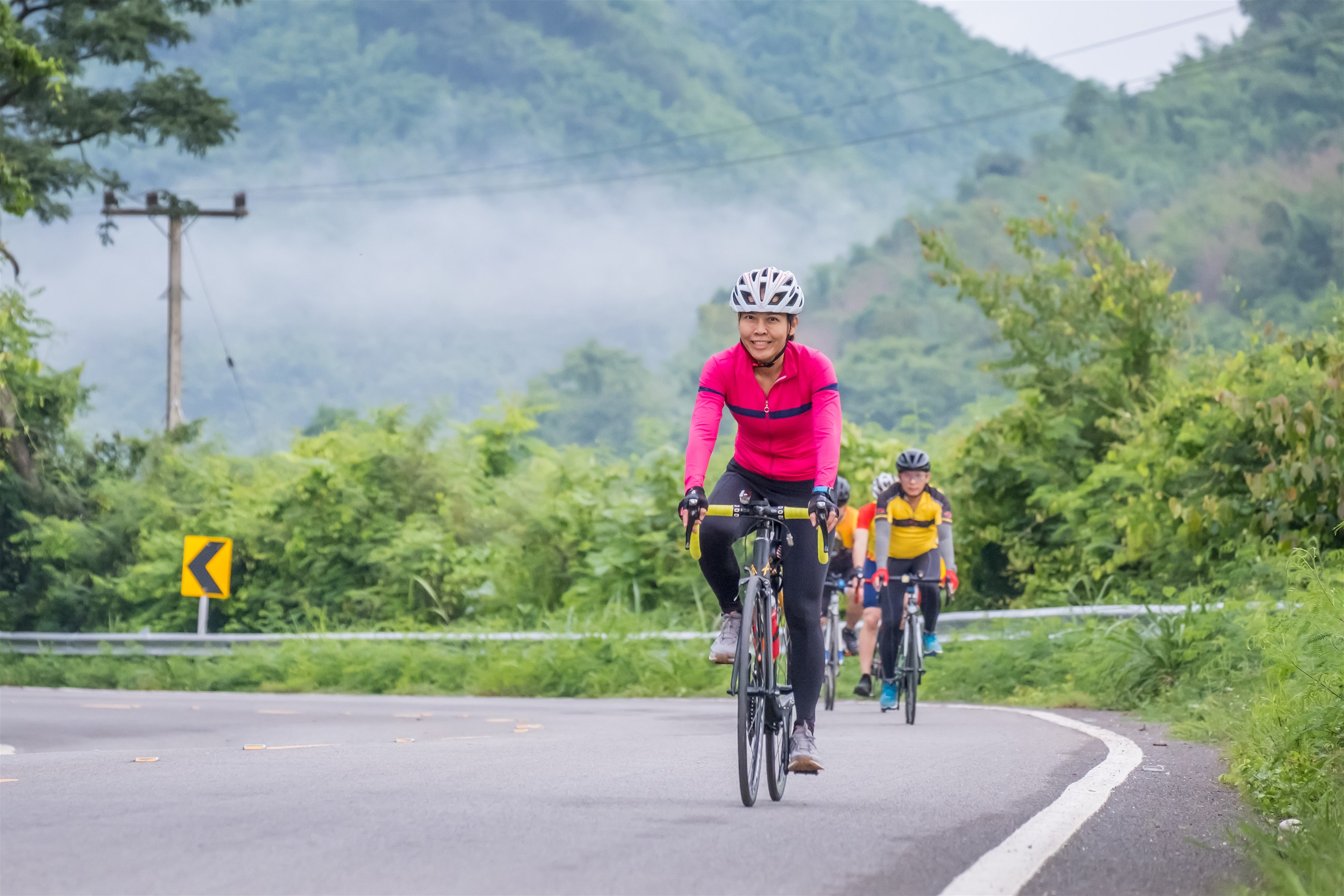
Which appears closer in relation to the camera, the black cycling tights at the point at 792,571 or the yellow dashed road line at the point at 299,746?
the black cycling tights at the point at 792,571

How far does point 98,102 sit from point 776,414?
30.9m

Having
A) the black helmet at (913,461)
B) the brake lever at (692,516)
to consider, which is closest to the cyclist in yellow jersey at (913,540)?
the black helmet at (913,461)

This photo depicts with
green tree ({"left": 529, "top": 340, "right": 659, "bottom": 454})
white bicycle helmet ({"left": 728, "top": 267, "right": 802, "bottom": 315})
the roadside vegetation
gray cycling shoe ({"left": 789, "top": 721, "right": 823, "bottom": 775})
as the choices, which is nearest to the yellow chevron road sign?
the roadside vegetation

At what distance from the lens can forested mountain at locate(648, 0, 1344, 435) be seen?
9869 centimetres

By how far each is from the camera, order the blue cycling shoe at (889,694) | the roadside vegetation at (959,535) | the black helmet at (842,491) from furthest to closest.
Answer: the black helmet at (842,491) < the blue cycling shoe at (889,694) < the roadside vegetation at (959,535)

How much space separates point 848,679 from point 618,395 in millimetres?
129772

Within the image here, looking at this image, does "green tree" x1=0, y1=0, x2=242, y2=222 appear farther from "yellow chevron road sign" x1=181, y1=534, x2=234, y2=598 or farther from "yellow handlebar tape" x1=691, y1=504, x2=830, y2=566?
"yellow handlebar tape" x1=691, y1=504, x2=830, y2=566

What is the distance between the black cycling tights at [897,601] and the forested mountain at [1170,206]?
78.9 metres

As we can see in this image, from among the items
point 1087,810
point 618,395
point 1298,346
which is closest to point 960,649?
point 1298,346

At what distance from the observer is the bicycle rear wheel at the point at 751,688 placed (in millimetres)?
6238

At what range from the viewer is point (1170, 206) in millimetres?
125625

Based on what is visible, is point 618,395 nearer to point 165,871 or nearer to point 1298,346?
point 1298,346

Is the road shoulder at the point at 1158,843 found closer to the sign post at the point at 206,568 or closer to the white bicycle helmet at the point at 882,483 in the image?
the white bicycle helmet at the point at 882,483

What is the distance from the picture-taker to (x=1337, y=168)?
102 m
